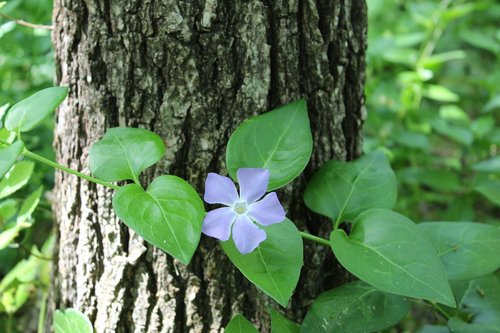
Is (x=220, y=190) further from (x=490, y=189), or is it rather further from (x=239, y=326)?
(x=490, y=189)

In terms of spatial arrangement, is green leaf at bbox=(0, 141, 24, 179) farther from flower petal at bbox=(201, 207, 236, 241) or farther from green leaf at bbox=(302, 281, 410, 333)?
green leaf at bbox=(302, 281, 410, 333)

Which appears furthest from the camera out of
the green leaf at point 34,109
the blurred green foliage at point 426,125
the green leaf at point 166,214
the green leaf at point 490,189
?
the blurred green foliage at point 426,125

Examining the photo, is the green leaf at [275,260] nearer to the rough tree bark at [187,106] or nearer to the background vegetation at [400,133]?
the rough tree bark at [187,106]

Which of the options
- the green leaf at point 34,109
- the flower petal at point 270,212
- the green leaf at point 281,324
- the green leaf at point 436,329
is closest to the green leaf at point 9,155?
the green leaf at point 34,109

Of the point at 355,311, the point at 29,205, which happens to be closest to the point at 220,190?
the point at 355,311

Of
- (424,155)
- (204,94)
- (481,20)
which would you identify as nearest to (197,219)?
(204,94)

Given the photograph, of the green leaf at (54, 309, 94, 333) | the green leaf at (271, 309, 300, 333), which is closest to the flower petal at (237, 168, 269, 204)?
the green leaf at (271, 309, 300, 333)
